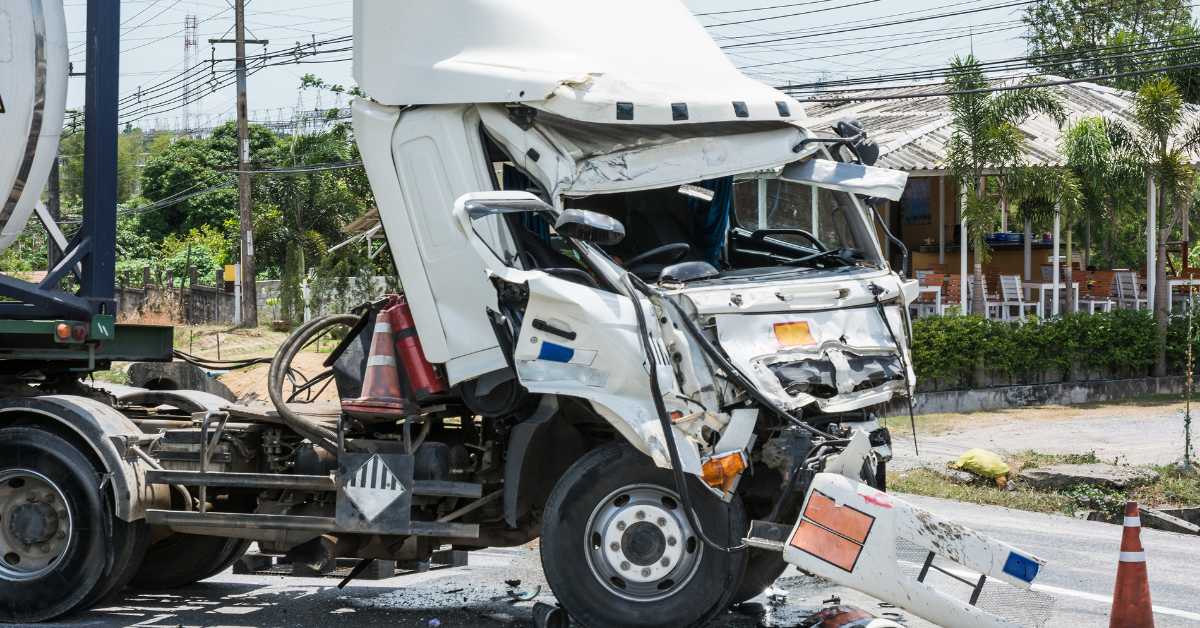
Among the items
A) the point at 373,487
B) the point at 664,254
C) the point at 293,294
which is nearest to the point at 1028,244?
the point at 293,294

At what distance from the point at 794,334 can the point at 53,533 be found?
13.5ft

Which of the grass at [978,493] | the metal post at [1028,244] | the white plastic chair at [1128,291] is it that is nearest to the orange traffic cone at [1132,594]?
the grass at [978,493]

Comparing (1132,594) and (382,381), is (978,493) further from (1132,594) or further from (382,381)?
(382,381)

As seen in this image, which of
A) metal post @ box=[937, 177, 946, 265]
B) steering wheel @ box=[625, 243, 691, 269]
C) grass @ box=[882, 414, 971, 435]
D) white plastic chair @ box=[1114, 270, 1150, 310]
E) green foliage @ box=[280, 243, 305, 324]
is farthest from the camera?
green foliage @ box=[280, 243, 305, 324]

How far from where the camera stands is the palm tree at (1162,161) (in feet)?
69.8

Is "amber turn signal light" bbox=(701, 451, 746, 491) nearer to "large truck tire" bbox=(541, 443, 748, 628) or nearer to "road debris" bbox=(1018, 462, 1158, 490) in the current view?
"large truck tire" bbox=(541, 443, 748, 628)

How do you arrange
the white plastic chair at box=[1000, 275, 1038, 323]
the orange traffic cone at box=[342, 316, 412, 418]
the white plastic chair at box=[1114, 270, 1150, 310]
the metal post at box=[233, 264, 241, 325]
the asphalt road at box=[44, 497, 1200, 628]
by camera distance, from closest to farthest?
1. the orange traffic cone at box=[342, 316, 412, 418]
2. the asphalt road at box=[44, 497, 1200, 628]
3. the white plastic chair at box=[1000, 275, 1038, 323]
4. the white plastic chair at box=[1114, 270, 1150, 310]
5. the metal post at box=[233, 264, 241, 325]

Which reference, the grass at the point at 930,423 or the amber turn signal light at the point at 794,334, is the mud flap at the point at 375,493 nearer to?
the amber turn signal light at the point at 794,334

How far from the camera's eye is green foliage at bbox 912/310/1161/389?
65.9 feet

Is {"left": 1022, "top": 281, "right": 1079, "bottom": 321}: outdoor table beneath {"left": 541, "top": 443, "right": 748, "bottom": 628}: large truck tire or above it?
above

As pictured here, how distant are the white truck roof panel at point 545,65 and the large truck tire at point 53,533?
262 centimetres

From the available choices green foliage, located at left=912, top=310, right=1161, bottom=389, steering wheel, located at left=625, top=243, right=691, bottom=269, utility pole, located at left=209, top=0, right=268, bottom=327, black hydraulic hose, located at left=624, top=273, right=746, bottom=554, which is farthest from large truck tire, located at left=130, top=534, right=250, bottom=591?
utility pole, located at left=209, top=0, right=268, bottom=327

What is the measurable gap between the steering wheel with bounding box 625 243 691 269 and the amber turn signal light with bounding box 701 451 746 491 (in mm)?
1121

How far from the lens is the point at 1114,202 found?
23.6 m
